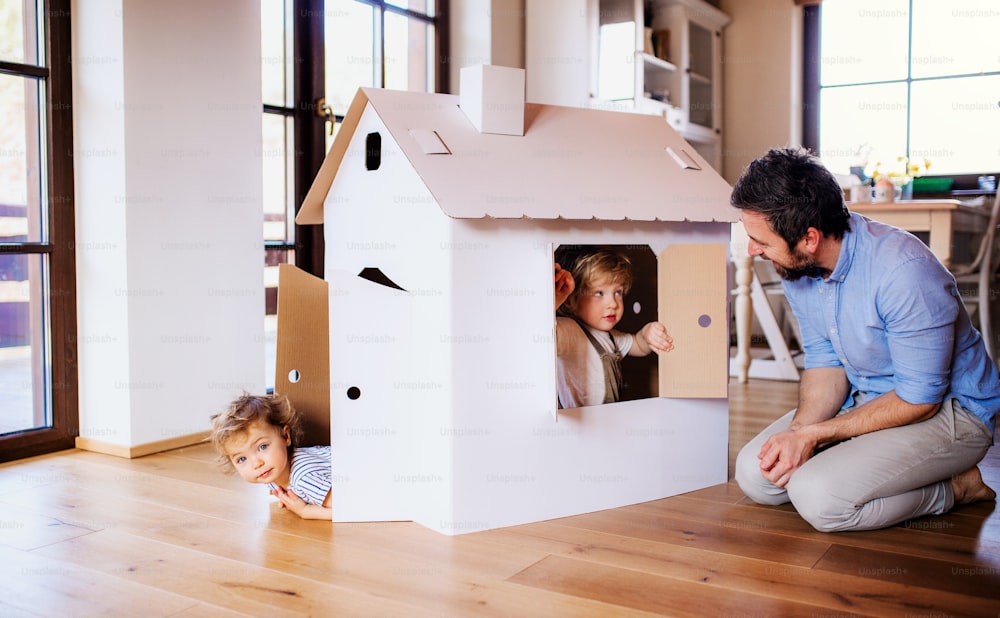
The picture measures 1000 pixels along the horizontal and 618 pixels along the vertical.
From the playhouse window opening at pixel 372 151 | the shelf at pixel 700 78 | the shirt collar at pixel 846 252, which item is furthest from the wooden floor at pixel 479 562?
the shelf at pixel 700 78

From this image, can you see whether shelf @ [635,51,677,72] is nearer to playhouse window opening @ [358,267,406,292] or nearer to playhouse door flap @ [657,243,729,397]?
playhouse door flap @ [657,243,729,397]

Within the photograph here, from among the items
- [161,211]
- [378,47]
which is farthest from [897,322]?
[378,47]

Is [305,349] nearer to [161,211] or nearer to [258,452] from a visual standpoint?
[258,452]

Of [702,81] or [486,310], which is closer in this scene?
[486,310]

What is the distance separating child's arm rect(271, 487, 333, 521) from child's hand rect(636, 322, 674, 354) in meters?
0.72

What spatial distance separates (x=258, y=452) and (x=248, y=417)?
0.07 m

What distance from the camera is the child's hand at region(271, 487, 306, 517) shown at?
70.5 inches

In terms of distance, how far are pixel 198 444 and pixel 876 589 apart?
181cm

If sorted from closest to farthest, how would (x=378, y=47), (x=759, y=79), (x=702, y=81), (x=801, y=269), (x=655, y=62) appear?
(x=801, y=269)
(x=378, y=47)
(x=655, y=62)
(x=702, y=81)
(x=759, y=79)

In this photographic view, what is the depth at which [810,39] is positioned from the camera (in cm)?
459

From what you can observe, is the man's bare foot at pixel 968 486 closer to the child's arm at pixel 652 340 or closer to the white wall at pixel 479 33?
the child's arm at pixel 652 340

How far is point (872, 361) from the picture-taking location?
177 cm

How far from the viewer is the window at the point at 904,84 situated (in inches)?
167

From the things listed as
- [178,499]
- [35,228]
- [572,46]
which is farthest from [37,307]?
[572,46]
